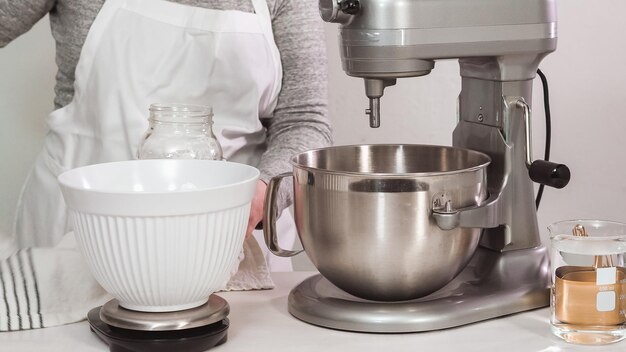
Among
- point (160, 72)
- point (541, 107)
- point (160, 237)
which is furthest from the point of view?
point (541, 107)

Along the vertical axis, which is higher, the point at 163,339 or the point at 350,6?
the point at 350,6

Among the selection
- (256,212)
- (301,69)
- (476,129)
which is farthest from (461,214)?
(301,69)

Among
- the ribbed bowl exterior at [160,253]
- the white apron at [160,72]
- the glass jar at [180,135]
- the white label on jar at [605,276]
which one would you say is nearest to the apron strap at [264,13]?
the white apron at [160,72]

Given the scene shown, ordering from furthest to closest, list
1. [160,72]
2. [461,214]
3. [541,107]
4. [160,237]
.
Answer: [541,107]
[160,72]
[461,214]
[160,237]

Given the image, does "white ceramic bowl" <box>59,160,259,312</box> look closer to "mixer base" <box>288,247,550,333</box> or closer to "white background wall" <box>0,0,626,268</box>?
"mixer base" <box>288,247,550,333</box>

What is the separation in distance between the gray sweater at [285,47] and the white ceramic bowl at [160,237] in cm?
60

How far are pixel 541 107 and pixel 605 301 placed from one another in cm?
99

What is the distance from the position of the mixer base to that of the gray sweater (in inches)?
18.9

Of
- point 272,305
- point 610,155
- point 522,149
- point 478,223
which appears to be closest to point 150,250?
point 272,305

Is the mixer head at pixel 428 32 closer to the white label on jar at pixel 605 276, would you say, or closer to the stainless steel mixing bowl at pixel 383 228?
the stainless steel mixing bowl at pixel 383 228

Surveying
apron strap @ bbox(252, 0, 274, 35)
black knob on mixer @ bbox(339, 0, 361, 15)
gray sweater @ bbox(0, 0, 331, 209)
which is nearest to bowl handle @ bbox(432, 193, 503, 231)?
black knob on mixer @ bbox(339, 0, 361, 15)

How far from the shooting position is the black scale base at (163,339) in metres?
0.88

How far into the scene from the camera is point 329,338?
0.96 meters

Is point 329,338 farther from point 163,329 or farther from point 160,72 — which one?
point 160,72
